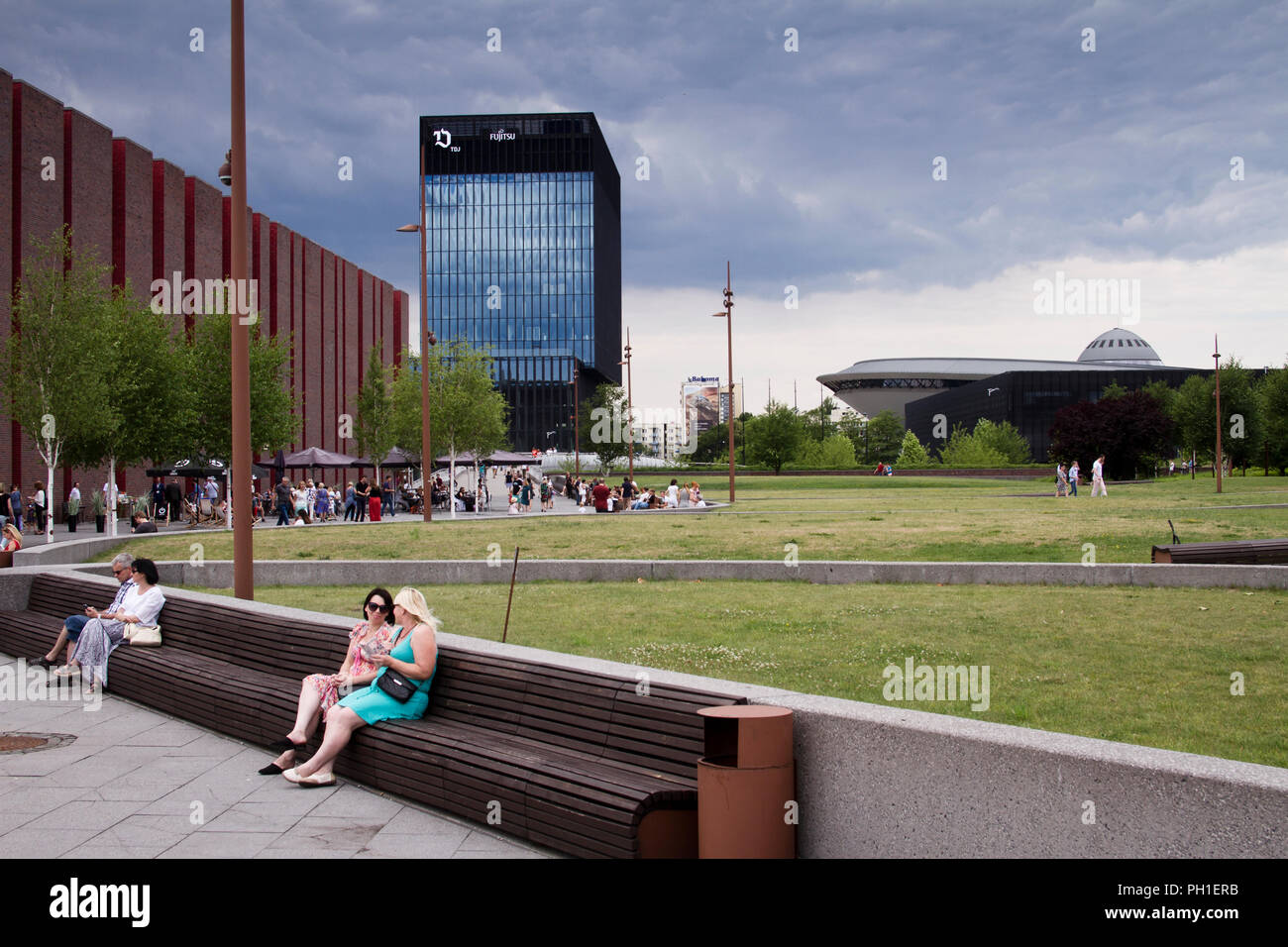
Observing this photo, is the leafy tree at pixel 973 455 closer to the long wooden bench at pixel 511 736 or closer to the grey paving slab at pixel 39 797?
the long wooden bench at pixel 511 736

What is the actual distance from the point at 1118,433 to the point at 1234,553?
1985 inches

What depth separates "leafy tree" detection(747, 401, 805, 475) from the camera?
87.1 meters

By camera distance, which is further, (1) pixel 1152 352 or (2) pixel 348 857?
(1) pixel 1152 352

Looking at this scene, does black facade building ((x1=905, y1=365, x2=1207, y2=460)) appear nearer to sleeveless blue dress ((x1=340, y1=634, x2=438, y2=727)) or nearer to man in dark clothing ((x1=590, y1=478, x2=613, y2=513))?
man in dark clothing ((x1=590, y1=478, x2=613, y2=513))

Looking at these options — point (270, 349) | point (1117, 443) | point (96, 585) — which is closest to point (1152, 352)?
point (1117, 443)

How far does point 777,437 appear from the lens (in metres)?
87.1

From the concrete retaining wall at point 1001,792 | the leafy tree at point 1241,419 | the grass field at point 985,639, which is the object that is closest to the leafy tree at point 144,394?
the grass field at point 985,639

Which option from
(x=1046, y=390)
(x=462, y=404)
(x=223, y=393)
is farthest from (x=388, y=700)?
(x=1046, y=390)

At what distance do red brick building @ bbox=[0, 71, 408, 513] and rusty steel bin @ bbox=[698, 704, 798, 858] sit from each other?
30188 millimetres

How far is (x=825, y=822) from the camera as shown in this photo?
192 inches

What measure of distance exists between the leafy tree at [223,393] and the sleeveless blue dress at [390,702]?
97.1 ft
